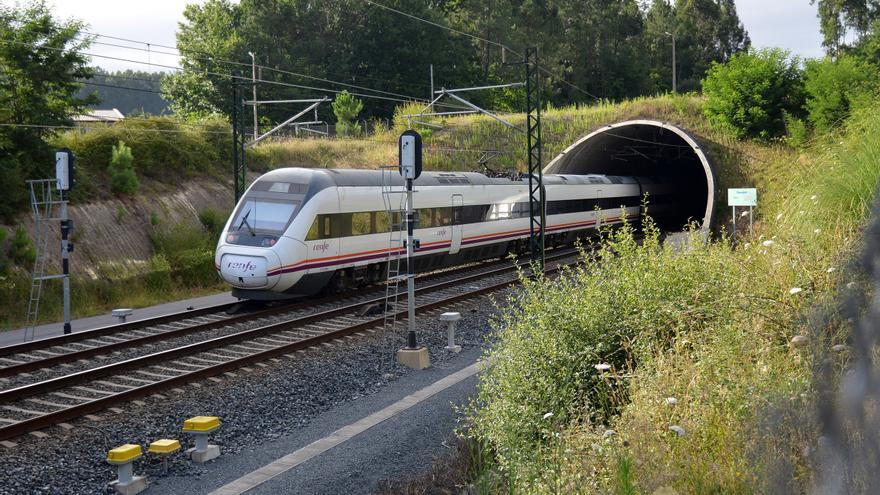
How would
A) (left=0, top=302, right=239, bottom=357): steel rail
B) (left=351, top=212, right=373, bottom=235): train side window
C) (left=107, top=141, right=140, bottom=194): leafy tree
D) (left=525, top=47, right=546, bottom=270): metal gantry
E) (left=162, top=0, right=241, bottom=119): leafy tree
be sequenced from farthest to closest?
(left=162, top=0, right=241, bottom=119): leafy tree, (left=107, top=141, right=140, bottom=194): leafy tree, (left=525, top=47, right=546, bottom=270): metal gantry, (left=351, top=212, right=373, bottom=235): train side window, (left=0, top=302, right=239, bottom=357): steel rail

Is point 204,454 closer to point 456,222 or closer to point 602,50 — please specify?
point 456,222

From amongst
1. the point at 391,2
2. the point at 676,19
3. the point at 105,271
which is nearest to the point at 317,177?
the point at 105,271

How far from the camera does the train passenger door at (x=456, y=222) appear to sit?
24109mm

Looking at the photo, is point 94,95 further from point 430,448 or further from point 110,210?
point 430,448

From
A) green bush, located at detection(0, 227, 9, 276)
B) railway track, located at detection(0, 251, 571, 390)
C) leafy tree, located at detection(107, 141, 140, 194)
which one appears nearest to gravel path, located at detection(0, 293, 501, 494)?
railway track, located at detection(0, 251, 571, 390)

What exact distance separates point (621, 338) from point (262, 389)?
5.41 m

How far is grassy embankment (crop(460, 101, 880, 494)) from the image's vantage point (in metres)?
6.12

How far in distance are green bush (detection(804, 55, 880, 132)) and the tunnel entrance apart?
4.79 meters

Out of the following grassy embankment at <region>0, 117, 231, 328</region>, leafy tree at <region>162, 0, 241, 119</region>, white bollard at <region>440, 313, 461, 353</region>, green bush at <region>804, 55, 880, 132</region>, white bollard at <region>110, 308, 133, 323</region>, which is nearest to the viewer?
white bollard at <region>440, 313, 461, 353</region>

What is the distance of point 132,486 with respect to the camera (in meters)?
8.20

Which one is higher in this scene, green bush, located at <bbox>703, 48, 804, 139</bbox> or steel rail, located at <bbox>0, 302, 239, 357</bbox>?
green bush, located at <bbox>703, 48, 804, 139</bbox>

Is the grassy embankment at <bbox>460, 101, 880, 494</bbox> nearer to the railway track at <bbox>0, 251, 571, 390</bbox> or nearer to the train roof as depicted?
the railway track at <bbox>0, 251, 571, 390</bbox>

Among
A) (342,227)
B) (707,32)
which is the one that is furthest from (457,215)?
(707,32)

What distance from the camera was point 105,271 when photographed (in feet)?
74.1
